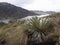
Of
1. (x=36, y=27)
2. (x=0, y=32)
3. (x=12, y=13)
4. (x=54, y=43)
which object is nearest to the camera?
(x=54, y=43)

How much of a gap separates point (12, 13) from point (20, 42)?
7188cm

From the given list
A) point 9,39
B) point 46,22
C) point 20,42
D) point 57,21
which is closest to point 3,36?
point 9,39

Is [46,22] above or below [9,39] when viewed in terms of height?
above

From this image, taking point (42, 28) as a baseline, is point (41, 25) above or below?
above

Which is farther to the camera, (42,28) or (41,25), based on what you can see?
(41,25)

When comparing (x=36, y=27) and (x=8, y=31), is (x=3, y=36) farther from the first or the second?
(x=36, y=27)

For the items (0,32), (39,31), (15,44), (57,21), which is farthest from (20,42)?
(57,21)

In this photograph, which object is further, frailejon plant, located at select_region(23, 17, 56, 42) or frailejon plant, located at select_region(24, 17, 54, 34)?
frailejon plant, located at select_region(24, 17, 54, 34)

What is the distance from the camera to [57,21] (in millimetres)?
15133

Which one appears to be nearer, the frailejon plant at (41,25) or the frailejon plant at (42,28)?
the frailejon plant at (42,28)

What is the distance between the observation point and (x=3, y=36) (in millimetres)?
13906

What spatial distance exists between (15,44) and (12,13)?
71762 mm

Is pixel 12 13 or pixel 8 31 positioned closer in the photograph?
pixel 8 31

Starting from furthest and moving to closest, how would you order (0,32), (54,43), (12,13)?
(12,13), (0,32), (54,43)
